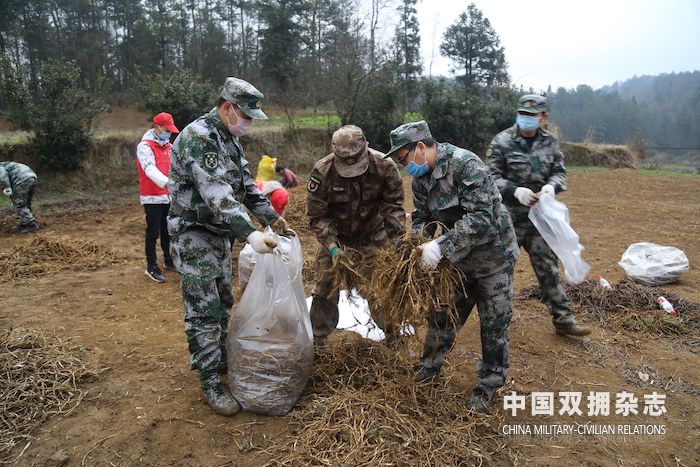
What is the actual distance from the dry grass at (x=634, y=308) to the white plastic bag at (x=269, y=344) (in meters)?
2.91

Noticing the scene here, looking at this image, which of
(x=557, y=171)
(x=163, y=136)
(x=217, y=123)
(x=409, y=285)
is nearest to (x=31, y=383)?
(x=217, y=123)

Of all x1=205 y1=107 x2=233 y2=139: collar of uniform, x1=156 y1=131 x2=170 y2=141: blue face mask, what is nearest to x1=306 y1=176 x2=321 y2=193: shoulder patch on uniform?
x1=205 y1=107 x2=233 y2=139: collar of uniform

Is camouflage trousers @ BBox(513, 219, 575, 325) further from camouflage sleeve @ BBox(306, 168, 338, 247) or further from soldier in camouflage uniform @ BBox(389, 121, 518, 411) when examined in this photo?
camouflage sleeve @ BBox(306, 168, 338, 247)

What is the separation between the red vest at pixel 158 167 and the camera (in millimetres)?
4867

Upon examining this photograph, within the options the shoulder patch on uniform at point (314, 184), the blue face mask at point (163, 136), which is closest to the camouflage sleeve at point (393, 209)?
the shoulder patch on uniform at point (314, 184)

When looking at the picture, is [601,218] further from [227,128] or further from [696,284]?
Result: [227,128]

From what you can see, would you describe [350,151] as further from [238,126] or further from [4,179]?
[4,179]

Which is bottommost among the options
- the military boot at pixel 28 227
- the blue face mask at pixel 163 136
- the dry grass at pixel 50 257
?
the dry grass at pixel 50 257

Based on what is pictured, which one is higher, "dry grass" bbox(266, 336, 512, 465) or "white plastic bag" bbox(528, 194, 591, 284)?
"white plastic bag" bbox(528, 194, 591, 284)

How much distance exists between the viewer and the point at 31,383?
113 inches

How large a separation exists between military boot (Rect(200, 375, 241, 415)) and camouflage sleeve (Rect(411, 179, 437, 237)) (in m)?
1.42

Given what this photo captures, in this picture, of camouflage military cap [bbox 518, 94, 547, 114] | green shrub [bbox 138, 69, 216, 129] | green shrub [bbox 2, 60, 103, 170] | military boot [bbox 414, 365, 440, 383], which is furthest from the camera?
green shrub [bbox 138, 69, 216, 129]

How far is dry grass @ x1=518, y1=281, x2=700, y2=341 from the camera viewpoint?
4078 millimetres

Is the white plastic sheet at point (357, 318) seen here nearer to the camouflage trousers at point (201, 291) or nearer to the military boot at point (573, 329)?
the camouflage trousers at point (201, 291)
